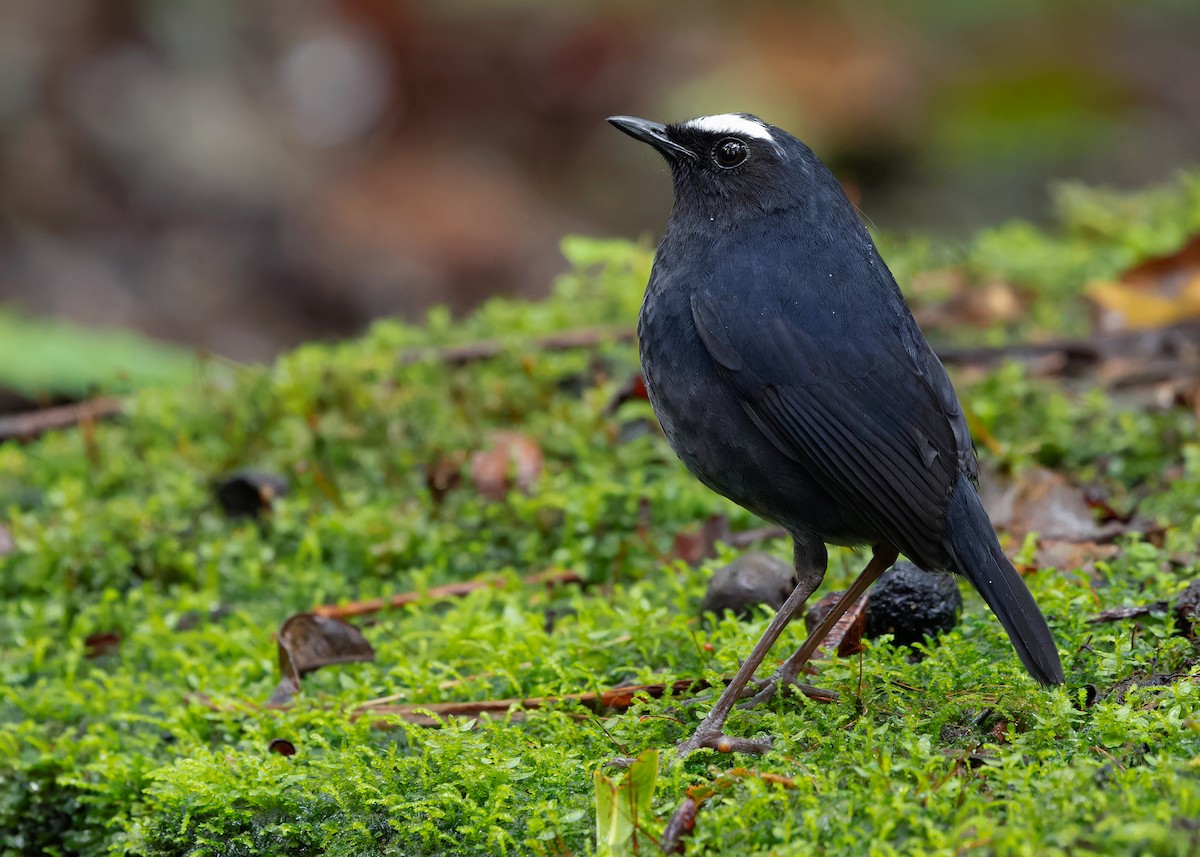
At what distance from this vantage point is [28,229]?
10930 mm

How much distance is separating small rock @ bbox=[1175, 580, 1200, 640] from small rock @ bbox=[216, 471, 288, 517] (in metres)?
3.17

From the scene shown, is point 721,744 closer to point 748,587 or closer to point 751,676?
point 751,676

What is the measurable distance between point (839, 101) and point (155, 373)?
353 inches

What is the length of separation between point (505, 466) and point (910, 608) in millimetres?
2011

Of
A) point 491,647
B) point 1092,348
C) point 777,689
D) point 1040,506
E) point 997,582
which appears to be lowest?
point 777,689

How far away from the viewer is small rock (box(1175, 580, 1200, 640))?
317 cm

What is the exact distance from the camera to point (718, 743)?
2.86m

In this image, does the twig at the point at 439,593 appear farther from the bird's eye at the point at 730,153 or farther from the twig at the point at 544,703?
the bird's eye at the point at 730,153

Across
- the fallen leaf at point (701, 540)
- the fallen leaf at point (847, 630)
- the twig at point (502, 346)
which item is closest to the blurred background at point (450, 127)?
the twig at point (502, 346)

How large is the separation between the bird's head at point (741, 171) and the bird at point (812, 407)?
0.03 meters

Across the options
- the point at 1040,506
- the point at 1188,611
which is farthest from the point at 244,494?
the point at 1188,611

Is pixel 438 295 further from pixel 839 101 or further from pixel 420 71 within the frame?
pixel 839 101

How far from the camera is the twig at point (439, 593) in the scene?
4.23 meters

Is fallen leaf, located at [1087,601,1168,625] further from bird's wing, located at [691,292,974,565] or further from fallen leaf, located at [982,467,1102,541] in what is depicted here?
fallen leaf, located at [982,467,1102,541]
